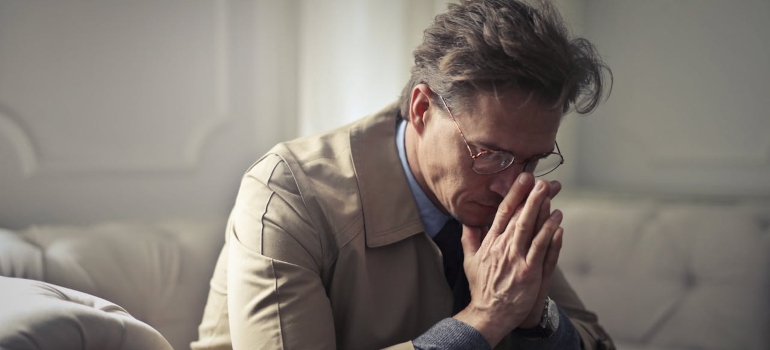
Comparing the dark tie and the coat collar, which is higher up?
the coat collar

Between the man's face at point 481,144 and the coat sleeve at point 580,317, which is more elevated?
the man's face at point 481,144

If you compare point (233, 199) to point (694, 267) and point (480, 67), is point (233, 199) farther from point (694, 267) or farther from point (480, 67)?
point (694, 267)

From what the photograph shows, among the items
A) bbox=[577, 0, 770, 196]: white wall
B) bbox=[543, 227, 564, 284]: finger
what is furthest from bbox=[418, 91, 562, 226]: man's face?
bbox=[577, 0, 770, 196]: white wall

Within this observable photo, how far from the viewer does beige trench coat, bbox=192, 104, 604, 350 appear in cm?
100

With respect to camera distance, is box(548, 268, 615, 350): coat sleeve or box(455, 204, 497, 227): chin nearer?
box(455, 204, 497, 227): chin

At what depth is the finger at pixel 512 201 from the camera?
1087mm

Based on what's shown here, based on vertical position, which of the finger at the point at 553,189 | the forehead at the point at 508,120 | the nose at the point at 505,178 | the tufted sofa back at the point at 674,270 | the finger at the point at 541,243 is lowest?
the tufted sofa back at the point at 674,270

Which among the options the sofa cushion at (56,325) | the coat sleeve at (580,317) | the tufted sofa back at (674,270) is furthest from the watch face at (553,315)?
the sofa cushion at (56,325)

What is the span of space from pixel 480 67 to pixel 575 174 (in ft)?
3.87

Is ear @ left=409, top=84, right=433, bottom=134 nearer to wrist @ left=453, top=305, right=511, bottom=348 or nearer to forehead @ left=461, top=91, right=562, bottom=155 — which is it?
forehead @ left=461, top=91, right=562, bottom=155

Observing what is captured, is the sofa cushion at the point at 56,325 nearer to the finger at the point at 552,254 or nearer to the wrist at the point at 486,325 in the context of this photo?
the wrist at the point at 486,325

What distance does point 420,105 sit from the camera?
1149 millimetres

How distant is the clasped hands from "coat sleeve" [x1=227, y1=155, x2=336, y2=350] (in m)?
0.24

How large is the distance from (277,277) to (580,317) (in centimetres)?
69
